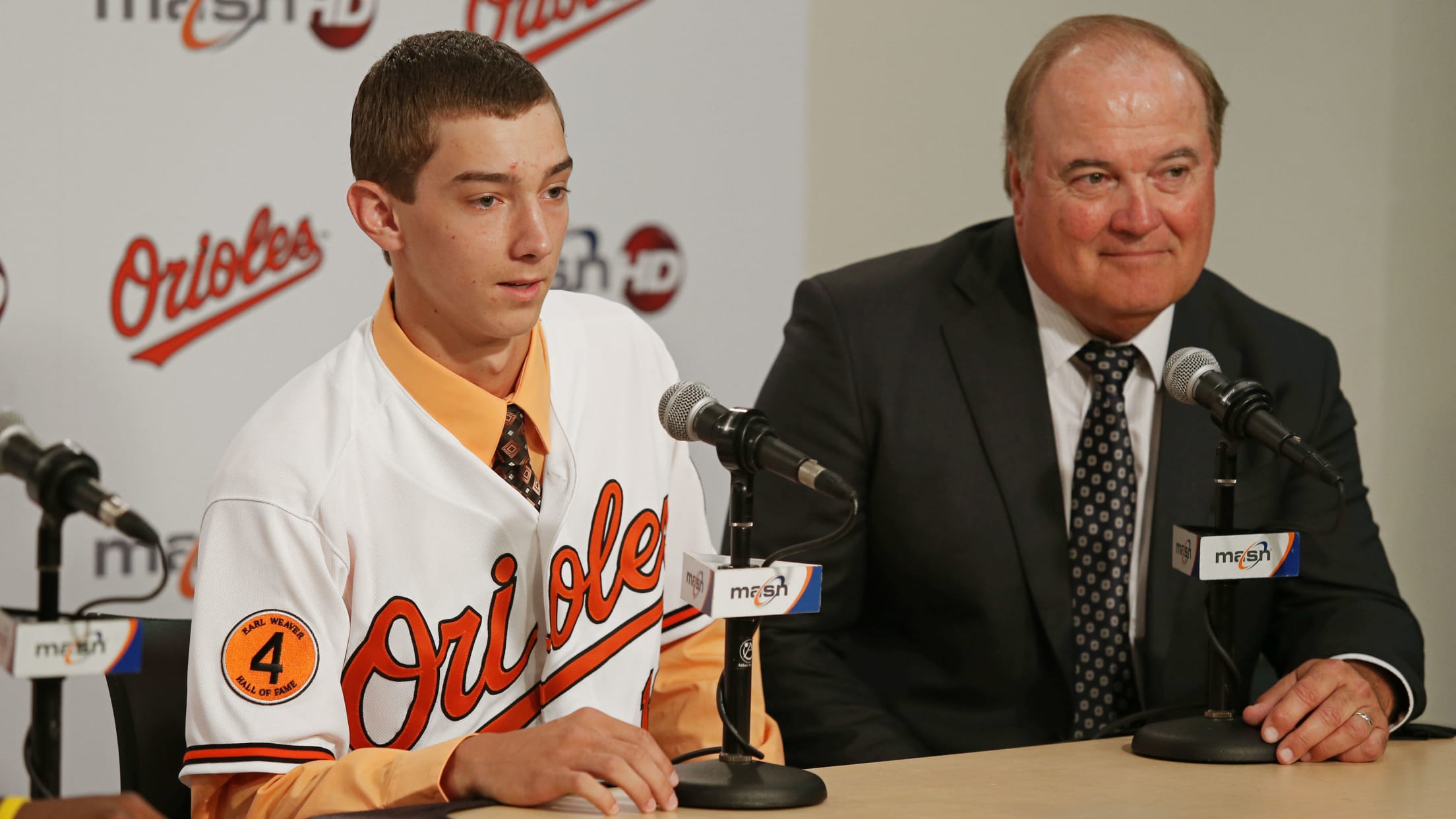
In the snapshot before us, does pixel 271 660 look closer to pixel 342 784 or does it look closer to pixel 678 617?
pixel 342 784

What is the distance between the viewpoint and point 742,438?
161 centimetres

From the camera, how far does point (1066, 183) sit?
241cm

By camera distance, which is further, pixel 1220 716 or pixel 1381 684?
pixel 1381 684

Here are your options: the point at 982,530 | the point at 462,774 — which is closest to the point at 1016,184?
the point at 982,530

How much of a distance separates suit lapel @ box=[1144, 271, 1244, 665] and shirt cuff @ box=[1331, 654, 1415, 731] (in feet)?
0.88

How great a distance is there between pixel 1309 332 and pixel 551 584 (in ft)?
4.46

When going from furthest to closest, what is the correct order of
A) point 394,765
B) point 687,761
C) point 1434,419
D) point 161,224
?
point 1434,419 < point 161,224 < point 687,761 < point 394,765

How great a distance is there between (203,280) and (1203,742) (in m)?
1.94

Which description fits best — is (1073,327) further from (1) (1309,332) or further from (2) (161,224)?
(2) (161,224)

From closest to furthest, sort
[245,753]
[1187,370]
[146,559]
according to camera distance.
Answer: [245,753]
[1187,370]
[146,559]

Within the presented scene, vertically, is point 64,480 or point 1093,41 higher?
point 1093,41

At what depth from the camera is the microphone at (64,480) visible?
124 cm

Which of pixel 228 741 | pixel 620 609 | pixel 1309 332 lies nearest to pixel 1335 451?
pixel 1309 332

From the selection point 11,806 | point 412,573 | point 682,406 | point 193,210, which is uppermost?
point 193,210
